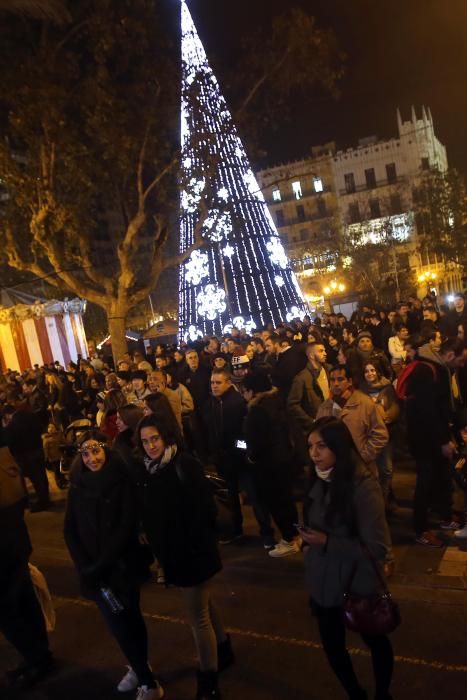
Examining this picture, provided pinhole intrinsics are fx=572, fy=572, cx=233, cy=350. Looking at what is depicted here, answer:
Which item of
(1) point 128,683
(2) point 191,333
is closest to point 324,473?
(1) point 128,683

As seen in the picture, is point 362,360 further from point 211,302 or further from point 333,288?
point 333,288

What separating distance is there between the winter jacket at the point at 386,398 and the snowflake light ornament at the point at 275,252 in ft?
61.2

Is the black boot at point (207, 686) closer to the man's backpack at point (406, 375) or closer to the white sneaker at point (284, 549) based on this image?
the white sneaker at point (284, 549)

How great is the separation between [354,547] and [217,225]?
13.5 metres

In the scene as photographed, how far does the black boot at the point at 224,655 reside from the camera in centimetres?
387

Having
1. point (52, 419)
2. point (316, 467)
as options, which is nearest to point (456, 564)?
point (316, 467)

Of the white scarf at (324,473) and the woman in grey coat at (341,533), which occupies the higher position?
the white scarf at (324,473)

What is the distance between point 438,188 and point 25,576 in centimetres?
2881

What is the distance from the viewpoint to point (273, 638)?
4180mm

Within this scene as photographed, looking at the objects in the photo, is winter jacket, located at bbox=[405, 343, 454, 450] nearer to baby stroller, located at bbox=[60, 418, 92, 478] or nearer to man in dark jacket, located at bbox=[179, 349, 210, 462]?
man in dark jacket, located at bbox=[179, 349, 210, 462]

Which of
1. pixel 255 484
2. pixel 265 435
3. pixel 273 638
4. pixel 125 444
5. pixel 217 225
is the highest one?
pixel 217 225

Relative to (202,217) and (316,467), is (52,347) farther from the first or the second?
(316,467)

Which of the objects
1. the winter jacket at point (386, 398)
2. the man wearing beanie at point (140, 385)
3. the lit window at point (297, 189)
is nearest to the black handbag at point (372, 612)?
the winter jacket at point (386, 398)

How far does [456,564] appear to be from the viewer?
15.5 ft
